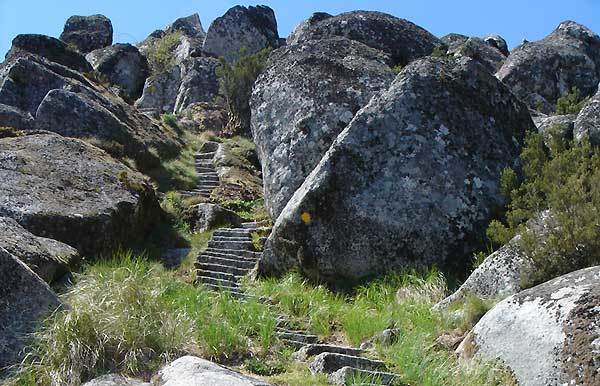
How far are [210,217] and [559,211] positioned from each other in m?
9.94

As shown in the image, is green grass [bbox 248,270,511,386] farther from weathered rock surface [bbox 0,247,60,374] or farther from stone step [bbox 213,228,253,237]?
stone step [bbox 213,228,253,237]

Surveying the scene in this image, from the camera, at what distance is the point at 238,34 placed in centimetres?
3959

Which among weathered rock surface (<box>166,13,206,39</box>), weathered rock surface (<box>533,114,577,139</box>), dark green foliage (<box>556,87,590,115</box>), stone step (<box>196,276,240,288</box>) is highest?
weathered rock surface (<box>166,13,206,39</box>)

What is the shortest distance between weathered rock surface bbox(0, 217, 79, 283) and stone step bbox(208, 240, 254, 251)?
550cm

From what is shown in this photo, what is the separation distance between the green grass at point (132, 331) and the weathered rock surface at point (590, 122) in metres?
6.41

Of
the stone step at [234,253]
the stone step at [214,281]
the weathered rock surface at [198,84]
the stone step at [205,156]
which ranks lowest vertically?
the stone step at [214,281]

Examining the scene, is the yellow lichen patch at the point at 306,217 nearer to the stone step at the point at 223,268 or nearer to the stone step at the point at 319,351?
the stone step at the point at 223,268

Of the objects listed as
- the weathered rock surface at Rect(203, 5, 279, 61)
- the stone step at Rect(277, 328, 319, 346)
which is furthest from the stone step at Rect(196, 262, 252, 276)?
the weathered rock surface at Rect(203, 5, 279, 61)

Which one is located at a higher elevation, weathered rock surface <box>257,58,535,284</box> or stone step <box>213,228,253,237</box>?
weathered rock surface <box>257,58,535,284</box>

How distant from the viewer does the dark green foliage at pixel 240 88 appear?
26.7 metres

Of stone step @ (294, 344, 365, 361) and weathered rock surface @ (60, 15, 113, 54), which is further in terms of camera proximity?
weathered rock surface @ (60, 15, 113, 54)

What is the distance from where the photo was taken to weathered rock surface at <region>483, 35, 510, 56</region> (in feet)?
93.6

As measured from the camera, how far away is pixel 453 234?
11852mm

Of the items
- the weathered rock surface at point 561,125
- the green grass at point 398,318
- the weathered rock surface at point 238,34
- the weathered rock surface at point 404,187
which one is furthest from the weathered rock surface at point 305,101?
the weathered rock surface at point 238,34
